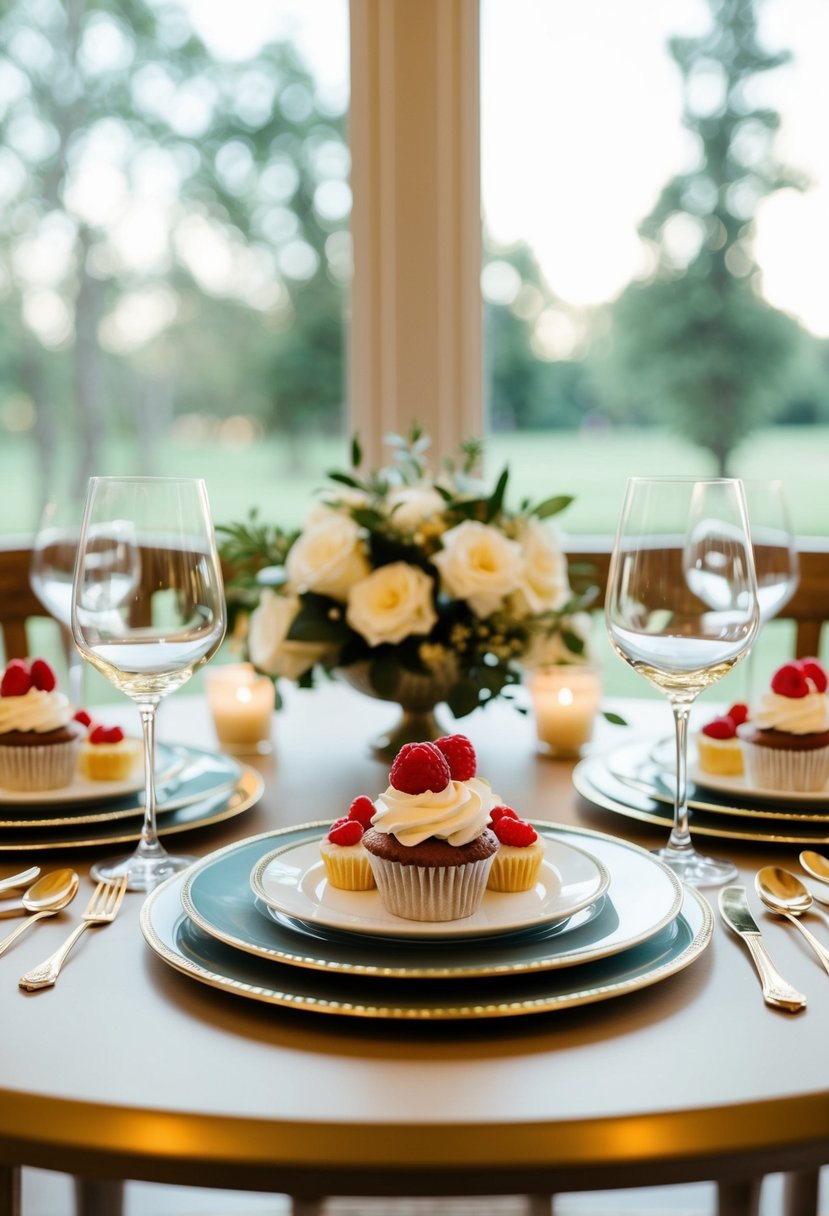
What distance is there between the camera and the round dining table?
597 millimetres

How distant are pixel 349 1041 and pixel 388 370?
2.57m

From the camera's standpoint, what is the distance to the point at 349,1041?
71cm

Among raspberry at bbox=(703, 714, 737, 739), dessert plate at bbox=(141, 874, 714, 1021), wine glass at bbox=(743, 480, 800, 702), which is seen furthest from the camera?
wine glass at bbox=(743, 480, 800, 702)

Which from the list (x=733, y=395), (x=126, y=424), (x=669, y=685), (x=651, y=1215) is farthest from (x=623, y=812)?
(x=126, y=424)

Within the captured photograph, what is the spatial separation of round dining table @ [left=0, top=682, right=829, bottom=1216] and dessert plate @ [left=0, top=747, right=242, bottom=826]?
0.80 feet

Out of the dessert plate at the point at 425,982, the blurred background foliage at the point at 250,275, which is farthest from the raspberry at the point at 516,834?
the blurred background foliage at the point at 250,275

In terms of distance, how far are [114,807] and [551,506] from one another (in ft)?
2.10

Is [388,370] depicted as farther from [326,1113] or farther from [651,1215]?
[326,1113]

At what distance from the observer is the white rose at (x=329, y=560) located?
1.41m

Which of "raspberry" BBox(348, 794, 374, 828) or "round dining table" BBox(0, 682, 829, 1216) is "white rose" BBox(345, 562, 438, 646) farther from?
"round dining table" BBox(0, 682, 829, 1216)

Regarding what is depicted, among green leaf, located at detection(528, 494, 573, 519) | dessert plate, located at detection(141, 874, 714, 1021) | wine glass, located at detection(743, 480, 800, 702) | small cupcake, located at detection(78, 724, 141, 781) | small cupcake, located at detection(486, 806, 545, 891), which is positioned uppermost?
green leaf, located at detection(528, 494, 573, 519)

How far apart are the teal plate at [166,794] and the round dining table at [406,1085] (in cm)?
24

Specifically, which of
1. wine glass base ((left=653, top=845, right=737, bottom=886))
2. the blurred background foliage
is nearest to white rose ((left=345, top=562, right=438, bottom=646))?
wine glass base ((left=653, top=845, right=737, bottom=886))

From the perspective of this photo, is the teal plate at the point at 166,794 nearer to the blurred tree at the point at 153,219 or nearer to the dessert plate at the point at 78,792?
the dessert plate at the point at 78,792
